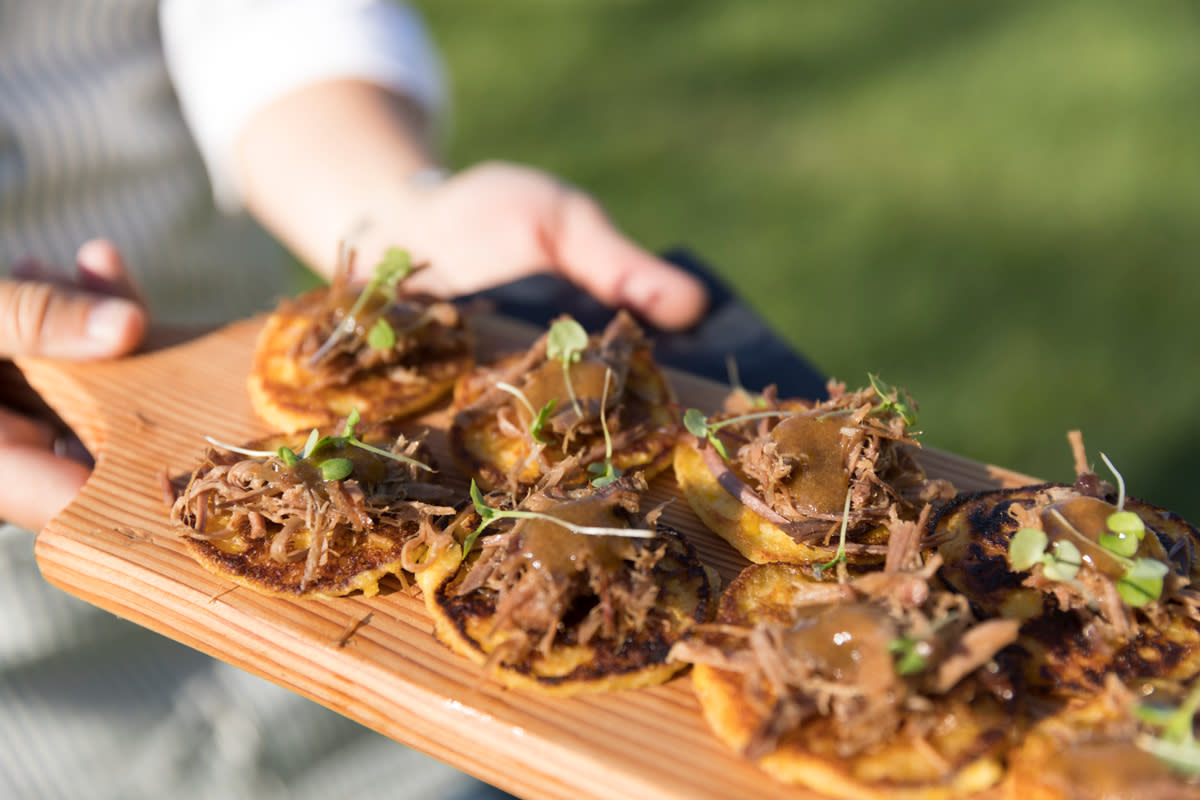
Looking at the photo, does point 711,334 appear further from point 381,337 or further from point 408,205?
point 408,205

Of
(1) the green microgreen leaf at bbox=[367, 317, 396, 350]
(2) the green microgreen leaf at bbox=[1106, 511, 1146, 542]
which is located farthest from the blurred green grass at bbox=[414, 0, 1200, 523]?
(1) the green microgreen leaf at bbox=[367, 317, 396, 350]

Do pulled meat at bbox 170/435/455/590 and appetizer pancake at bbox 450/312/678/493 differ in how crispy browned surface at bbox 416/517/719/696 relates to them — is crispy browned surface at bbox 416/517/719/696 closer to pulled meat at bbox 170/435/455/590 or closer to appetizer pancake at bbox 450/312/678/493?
pulled meat at bbox 170/435/455/590

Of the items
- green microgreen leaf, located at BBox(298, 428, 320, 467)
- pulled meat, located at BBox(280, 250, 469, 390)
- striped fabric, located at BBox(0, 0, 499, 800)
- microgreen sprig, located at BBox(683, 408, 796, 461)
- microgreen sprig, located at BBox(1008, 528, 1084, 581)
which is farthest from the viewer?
striped fabric, located at BBox(0, 0, 499, 800)

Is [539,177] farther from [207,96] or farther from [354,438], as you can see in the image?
[354,438]

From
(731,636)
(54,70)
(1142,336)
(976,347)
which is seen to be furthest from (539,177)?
(1142,336)

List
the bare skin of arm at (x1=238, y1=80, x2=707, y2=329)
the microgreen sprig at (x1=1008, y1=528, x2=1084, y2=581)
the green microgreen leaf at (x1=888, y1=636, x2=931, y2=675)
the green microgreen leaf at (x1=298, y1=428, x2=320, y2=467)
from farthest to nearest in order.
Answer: the bare skin of arm at (x1=238, y1=80, x2=707, y2=329) → the green microgreen leaf at (x1=298, y1=428, x2=320, y2=467) → the microgreen sprig at (x1=1008, y1=528, x2=1084, y2=581) → the green microgreen leaf at (x1=888, y1=636, x2=931, y2=675)

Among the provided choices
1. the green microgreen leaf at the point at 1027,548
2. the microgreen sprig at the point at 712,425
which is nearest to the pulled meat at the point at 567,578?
the microgreen sprig at the point at 712,425

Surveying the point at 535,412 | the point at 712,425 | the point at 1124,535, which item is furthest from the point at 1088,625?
the point at 535,412
